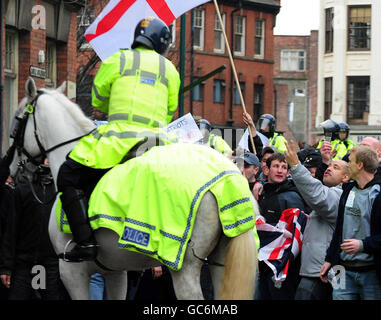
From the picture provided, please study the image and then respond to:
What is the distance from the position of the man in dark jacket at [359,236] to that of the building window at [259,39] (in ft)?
156

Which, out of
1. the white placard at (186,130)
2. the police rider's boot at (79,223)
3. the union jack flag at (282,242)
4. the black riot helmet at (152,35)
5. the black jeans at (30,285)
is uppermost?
the black riot helmet at (152,35)

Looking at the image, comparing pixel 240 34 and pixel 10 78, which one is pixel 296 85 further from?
pixel 10 78

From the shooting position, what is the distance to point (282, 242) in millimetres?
9383

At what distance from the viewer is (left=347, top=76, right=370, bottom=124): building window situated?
4938cm

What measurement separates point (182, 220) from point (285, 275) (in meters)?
2.66

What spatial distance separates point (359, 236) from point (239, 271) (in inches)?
68.4

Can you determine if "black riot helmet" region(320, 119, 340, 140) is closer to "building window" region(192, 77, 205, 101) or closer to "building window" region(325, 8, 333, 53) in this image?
"building window" region(192, 77, 205, 101)

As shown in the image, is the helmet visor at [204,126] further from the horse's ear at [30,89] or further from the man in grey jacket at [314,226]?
the horse's ear at [30,89]

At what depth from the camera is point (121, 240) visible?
7.09 metres

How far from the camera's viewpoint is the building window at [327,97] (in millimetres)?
50500

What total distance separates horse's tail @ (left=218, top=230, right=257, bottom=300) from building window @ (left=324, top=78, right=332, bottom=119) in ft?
144

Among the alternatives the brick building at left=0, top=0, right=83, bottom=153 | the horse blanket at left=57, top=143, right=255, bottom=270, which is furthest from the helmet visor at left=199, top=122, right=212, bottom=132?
the horse blanket at left=57, top=143, right=255, bottom=270

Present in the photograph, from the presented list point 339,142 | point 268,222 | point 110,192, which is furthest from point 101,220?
point 339,142

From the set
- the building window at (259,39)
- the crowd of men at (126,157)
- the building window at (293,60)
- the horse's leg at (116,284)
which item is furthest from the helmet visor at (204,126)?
the building window at (293,60)
